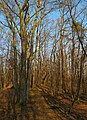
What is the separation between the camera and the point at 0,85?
37281 mm

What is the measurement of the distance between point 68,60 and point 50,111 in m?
25.8

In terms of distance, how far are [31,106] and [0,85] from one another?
2120 cm

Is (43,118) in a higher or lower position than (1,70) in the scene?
lower

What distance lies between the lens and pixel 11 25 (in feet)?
57.4

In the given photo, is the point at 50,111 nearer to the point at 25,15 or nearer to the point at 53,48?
the point at 25,15

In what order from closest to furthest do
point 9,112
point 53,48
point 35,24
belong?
point 9,112
point 35,24
point 53,48

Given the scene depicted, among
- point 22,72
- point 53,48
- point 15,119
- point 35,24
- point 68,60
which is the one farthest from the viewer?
point 68,60

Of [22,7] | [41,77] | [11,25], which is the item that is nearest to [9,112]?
[11,25]

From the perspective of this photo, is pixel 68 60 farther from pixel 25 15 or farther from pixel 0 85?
pixel 25 15

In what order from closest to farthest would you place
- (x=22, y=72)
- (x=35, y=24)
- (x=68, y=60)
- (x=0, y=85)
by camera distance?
(x=22, y=72)
(x=35, y=24)
(x=0, y=85)
(x=68, y=60)

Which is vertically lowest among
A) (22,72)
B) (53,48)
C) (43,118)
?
(43,118)

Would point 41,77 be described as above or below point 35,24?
below

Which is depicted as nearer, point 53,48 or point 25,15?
point 25,15

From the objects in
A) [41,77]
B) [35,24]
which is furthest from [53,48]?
[35,24]
